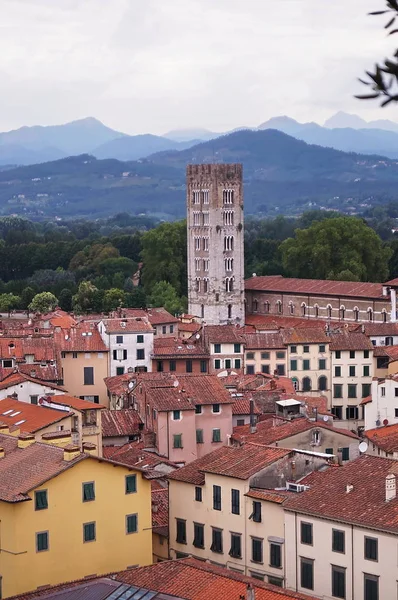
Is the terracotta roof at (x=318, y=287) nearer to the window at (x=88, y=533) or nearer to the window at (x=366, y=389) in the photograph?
the window at (x=366, y=389)

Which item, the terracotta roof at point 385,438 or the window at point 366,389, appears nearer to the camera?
the terracotta roof at point 385,438

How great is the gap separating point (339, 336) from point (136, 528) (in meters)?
36.3

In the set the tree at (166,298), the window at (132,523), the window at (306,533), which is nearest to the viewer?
the window at (306,533)

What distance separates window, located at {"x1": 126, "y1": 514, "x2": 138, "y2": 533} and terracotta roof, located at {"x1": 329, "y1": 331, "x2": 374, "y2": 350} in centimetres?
3472

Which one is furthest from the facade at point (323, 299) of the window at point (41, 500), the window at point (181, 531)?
the window at point (41, 500)

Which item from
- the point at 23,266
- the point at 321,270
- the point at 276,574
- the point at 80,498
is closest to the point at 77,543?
the point at 80,498

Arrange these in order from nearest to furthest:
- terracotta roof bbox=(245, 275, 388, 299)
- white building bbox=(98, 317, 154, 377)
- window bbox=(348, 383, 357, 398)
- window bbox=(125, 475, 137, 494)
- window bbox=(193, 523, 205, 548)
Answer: window bbox=(125, 475, 137, 494), window bbox=(193, 523, 205, 548), white building bbox=(98, 317, 154, 377), window bbox=(348, 383, 357, 398), terracotta roof bbox=(245, 275, 388, 299)

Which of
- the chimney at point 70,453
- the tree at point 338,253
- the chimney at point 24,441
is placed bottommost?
the chimney at point 24,441

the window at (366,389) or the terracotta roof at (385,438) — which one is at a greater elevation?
the terracotta roof at (385,438)

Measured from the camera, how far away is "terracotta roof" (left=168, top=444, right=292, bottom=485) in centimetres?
3678

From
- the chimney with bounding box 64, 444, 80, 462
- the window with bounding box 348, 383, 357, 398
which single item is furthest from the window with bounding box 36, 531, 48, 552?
the window with bounding box 348, 383, 357, 398

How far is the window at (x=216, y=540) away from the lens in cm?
3662

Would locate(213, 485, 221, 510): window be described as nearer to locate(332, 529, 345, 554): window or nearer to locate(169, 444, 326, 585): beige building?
locate(169, 444, 326, 585): beige building

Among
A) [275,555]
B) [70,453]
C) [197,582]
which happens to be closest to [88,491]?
[70,453]
